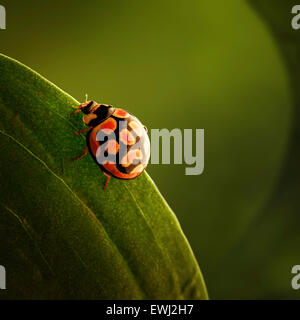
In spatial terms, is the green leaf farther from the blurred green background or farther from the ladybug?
the blurred green background

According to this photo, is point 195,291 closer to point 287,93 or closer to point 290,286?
point 290,286

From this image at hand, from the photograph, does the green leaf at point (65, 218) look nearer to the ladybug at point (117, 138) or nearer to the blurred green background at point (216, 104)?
the ladybug at point (117, 138)

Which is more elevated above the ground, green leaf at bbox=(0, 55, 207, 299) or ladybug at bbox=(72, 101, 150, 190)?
ladybug at bbox=(72, 101, 150, 190)

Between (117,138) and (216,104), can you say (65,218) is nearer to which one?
(117,138)

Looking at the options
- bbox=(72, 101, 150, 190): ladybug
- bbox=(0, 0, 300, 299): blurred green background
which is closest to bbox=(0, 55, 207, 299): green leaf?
bbox=(72, 101, 150, 190): ladybug

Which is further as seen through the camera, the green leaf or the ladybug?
the ladybug

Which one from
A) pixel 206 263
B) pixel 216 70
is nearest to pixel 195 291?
pixel 206 263

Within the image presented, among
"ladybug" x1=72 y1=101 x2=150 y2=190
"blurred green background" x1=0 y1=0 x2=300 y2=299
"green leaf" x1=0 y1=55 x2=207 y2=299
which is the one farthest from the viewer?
"blurred green background" x1=0 y1=0 x2=300 y2=299
